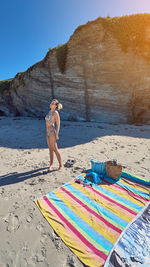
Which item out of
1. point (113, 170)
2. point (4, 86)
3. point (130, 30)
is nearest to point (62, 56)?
point (130, 30)

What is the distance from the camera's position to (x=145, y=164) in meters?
4.59

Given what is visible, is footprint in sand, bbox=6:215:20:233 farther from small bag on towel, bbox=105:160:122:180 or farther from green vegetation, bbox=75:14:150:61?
green vegetation, bbox=75:14:150:61

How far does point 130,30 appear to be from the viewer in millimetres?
12625

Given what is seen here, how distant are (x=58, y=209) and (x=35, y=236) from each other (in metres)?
0.61

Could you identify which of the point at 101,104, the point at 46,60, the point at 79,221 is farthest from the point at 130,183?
the point at 46,60

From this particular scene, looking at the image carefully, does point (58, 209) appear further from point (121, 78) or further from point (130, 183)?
point (121, 78)

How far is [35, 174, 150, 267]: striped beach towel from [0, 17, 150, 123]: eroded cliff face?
11.2 metres

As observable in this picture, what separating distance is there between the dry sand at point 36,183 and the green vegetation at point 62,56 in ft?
35.8

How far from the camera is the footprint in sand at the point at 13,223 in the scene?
90.3 inches

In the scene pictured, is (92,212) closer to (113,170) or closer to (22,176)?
(113,170)

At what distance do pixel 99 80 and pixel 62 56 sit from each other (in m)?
5.42

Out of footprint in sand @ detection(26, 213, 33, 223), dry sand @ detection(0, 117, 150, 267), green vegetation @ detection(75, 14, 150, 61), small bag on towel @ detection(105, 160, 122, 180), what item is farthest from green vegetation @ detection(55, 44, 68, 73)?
footprint in sand @ detection(26, 213, 33, 223)

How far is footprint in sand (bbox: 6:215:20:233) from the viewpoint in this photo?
2293mm

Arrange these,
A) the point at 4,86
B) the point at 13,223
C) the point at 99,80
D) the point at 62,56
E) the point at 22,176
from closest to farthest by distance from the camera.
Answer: the point at 13,223 < the point at 22,176 < the point at 99,80 < the point at 62,56 < the point at 4,86
